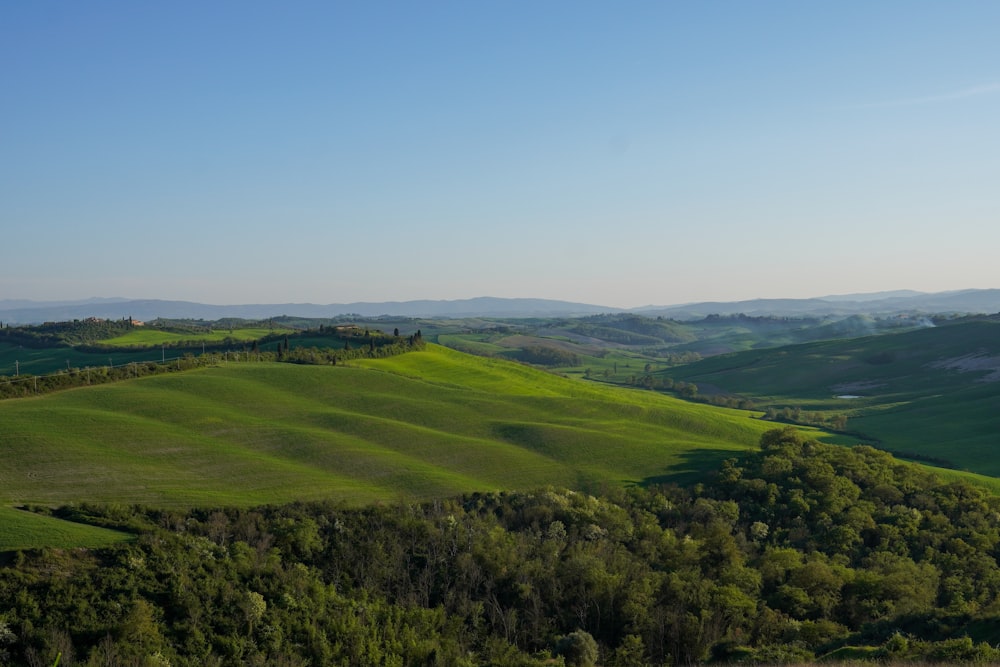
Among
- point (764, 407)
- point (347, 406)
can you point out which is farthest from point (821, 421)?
point (347, 406)

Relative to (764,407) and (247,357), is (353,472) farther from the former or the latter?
(764,407)

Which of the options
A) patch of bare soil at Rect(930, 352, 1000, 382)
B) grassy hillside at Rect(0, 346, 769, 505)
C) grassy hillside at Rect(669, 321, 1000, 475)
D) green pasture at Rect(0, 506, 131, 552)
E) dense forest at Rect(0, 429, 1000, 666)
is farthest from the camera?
patch of bare soil at Rect(930, 352, 1000, 382)

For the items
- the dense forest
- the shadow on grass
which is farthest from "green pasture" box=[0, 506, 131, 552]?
the shadow on grass

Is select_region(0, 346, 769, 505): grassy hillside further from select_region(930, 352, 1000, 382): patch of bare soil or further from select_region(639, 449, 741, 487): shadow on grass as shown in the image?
select_region(930, 352, 1000, 382): patch of bare soil

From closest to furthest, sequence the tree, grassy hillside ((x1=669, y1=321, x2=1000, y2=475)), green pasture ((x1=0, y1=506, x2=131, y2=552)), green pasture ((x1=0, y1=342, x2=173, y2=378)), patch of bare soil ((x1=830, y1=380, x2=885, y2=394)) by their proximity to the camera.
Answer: the tree → green pasture ((x1=0, y1=506, x2=131, y2=552)) → grassy hillside ((x1=669, y1=321, x2=1000, y2=475)) → green pasture ((x1=0, y1=342, x2=173, y2=378)) → patch of bare soil ((x1=830, y1=380, x2=885, y2=394))

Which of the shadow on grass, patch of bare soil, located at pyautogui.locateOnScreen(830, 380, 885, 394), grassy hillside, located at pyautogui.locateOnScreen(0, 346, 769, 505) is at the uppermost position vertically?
grassy hillside, located at pyautogui.locateOnScreen(0, 346, 769, 505)

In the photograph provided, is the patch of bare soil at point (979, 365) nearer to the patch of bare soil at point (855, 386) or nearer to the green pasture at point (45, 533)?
the patch of bare soil at point (855, 386)

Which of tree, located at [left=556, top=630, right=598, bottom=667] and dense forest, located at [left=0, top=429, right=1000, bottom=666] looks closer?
dense forest, located at [left=0, top=429, right=1000, bottom=666]

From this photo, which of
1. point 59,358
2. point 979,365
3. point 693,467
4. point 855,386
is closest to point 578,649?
point 693,467
